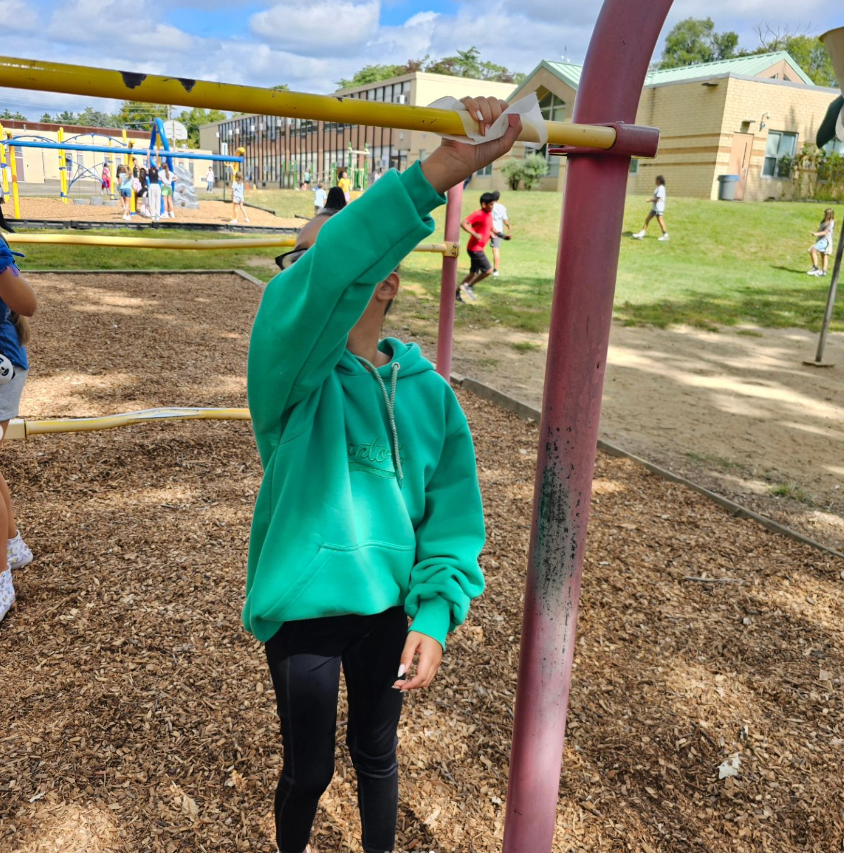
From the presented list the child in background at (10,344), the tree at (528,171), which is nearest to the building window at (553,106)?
the tree at (528,171)

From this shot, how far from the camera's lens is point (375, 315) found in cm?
152

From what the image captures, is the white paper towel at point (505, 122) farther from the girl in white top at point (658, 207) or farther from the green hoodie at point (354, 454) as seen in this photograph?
the girl in white top at point (658, 207)

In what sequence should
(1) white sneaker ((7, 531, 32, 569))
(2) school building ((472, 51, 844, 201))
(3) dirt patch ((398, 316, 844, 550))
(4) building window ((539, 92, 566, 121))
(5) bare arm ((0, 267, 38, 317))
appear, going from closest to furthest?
→ (5) bare arm ((0, 267, 38, 317)), (1) white sneaker ((7, 531, 32, 569)), (3) dirt patch ((398, 316, 844, 550)), (2) school building ((472, 51, 844, 201)), (4) building window ((539, 92, 566, 121))

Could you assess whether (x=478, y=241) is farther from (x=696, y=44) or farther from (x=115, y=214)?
(x=696, y=44)

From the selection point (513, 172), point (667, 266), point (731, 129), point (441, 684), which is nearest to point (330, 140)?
point (513, 172)

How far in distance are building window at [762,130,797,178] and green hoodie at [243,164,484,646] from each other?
99.5ft

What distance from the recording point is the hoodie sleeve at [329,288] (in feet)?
3.77

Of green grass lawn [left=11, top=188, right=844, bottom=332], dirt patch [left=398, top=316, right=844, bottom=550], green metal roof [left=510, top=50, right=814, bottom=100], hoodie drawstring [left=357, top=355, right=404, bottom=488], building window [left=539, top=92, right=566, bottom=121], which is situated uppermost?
green metal roof [left=510, top=50, right=814, bottom=100]

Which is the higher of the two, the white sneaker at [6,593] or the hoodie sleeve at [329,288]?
the hoodie sleeve at [329,288]

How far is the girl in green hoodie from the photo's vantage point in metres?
1.30

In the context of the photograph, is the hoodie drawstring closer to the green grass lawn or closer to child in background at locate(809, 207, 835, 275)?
the green grass lawn

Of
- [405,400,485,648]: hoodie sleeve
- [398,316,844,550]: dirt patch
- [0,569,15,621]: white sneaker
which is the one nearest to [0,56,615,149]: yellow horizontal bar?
[405,400,485,648]: hoodie sleeve

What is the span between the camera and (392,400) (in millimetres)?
1501

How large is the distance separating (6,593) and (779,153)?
30762 millimetres
